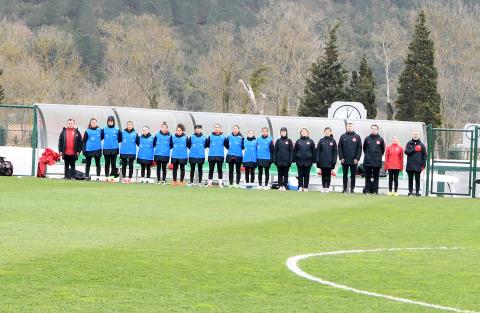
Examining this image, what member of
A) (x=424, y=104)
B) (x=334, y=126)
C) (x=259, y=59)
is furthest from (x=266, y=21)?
(x=334, y=126)

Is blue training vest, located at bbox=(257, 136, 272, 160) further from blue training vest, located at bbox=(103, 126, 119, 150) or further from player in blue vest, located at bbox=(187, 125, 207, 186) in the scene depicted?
blue training vest, located at bbox=(103, 126, 119, 150)

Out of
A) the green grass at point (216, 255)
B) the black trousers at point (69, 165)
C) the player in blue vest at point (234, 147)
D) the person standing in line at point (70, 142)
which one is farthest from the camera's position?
the player in blue vest at point (234, 147)

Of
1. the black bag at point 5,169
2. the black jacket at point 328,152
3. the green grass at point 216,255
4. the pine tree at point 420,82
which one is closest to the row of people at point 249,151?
the black jacket at point 328,152

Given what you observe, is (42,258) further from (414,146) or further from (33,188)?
(414,146)

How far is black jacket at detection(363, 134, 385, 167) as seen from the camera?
31.6m

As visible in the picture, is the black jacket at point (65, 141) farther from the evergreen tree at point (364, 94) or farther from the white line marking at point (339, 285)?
the evergreen tree at point (364, 94)

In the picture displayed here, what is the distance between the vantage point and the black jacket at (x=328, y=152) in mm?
31641

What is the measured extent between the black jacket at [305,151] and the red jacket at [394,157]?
83.7 inches

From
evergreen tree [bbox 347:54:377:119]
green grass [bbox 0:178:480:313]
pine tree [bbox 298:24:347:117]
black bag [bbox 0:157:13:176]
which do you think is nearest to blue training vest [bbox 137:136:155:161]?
black bag [bbox 0:157:13:176]

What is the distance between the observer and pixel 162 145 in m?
32.7

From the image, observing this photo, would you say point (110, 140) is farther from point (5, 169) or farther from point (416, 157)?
point (416, 157)

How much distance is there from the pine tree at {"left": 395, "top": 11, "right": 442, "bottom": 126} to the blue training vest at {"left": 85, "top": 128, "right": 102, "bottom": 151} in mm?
55416

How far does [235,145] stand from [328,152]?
2.82m

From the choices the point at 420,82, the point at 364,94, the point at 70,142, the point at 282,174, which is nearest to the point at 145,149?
the point at 70,142
